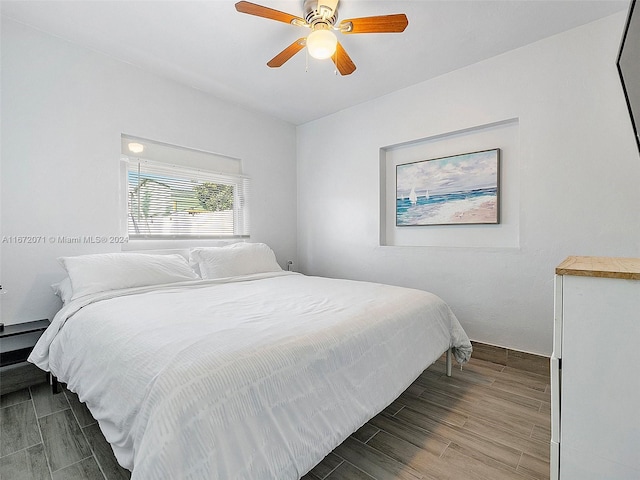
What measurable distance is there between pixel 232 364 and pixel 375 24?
205 cm

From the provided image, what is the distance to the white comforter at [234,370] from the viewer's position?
3.05 feet

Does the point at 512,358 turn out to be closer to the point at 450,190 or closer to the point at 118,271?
the point at 450,190

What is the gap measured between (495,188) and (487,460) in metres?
2.14

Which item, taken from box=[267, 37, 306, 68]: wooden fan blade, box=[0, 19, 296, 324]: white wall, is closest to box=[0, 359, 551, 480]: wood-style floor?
box=[0, 19, 296, 324]: white wall

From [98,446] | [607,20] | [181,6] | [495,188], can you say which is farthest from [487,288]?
[181,6]

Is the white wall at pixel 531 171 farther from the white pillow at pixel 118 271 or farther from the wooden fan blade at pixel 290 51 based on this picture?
the white pillow at pixel 118 271

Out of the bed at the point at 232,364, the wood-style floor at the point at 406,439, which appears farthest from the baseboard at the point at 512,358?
the bed at the point at 232,364

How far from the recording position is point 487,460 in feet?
4.84

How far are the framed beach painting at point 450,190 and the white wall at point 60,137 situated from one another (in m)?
2.38

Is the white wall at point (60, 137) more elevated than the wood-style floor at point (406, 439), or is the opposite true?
the white wall at point (60, 137)

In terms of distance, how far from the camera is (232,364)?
1.06 meters

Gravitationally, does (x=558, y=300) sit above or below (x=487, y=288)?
above

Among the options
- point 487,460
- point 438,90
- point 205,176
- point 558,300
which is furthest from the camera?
point 205,176

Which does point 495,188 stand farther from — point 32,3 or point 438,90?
point 32,3
